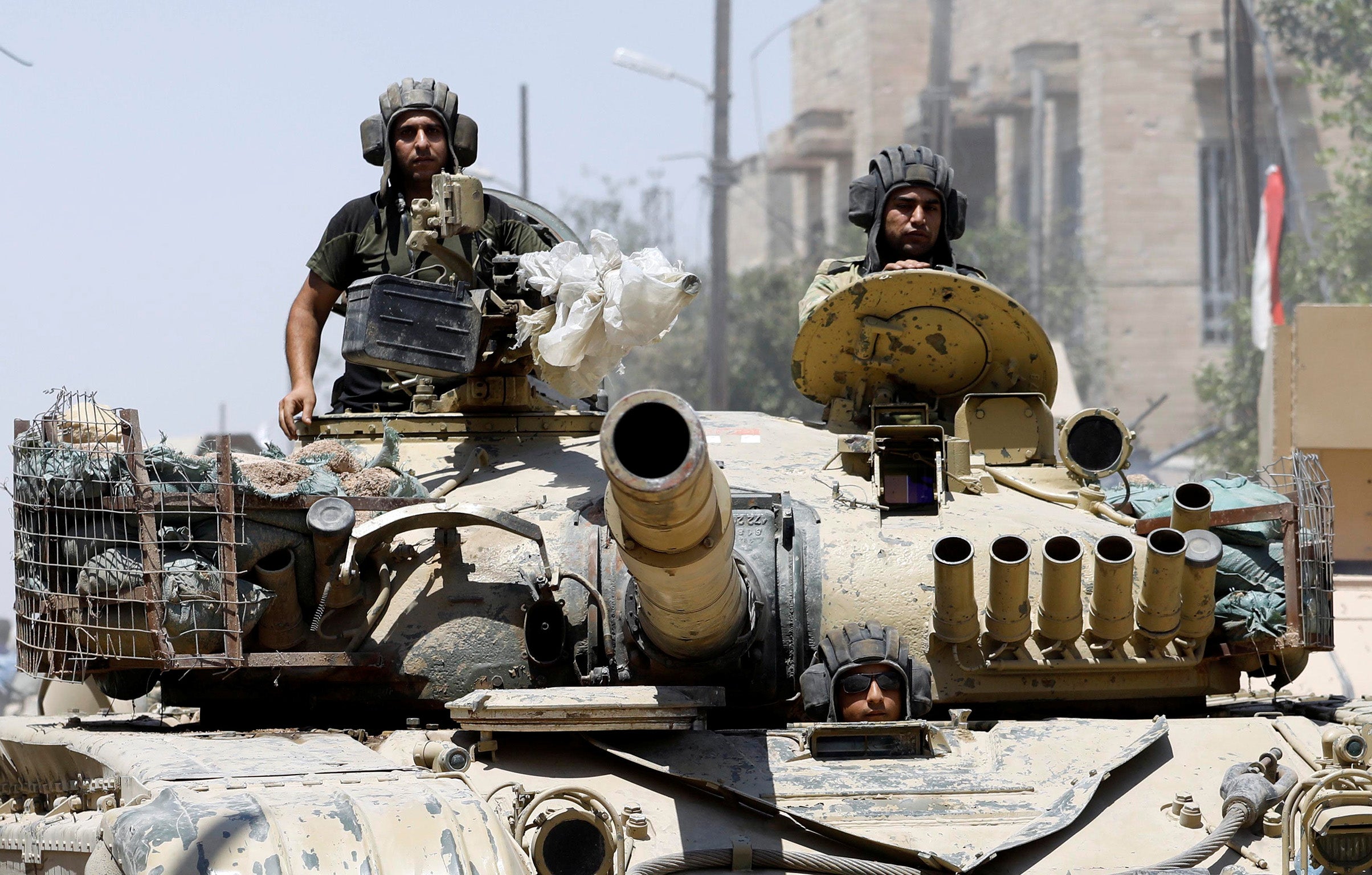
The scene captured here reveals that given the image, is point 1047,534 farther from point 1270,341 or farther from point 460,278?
point 1270,341

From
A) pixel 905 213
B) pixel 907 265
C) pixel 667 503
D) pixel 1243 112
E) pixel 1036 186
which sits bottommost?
pixel 667 503

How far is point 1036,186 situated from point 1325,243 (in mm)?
13002

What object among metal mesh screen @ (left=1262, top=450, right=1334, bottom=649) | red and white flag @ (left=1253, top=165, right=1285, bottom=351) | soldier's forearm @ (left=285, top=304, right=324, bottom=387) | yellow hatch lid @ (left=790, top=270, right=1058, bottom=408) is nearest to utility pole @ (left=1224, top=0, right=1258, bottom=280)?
red and white flag @ (left=1253, top=165, right=1285, bottom=351)

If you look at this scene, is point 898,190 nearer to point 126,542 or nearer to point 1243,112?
point 126,542

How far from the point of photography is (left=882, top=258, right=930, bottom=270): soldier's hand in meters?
8.80

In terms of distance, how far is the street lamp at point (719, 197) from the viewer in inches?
1249

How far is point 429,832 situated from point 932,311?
4.07 metres

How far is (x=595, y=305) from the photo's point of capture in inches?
297

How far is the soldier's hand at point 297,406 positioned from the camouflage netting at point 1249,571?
3798 millimetres

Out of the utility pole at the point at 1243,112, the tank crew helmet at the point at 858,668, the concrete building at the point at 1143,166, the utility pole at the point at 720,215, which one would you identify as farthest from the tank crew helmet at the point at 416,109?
the concrete building at the point at 1143,166

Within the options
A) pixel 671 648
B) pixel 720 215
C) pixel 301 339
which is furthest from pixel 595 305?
pixel 720 215

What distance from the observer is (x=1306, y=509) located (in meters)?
7.75

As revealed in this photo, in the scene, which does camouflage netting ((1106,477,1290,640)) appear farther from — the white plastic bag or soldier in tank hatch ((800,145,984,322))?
the white plastic bag

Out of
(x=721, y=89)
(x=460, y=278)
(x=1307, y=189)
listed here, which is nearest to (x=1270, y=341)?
(x=460, y=278)
